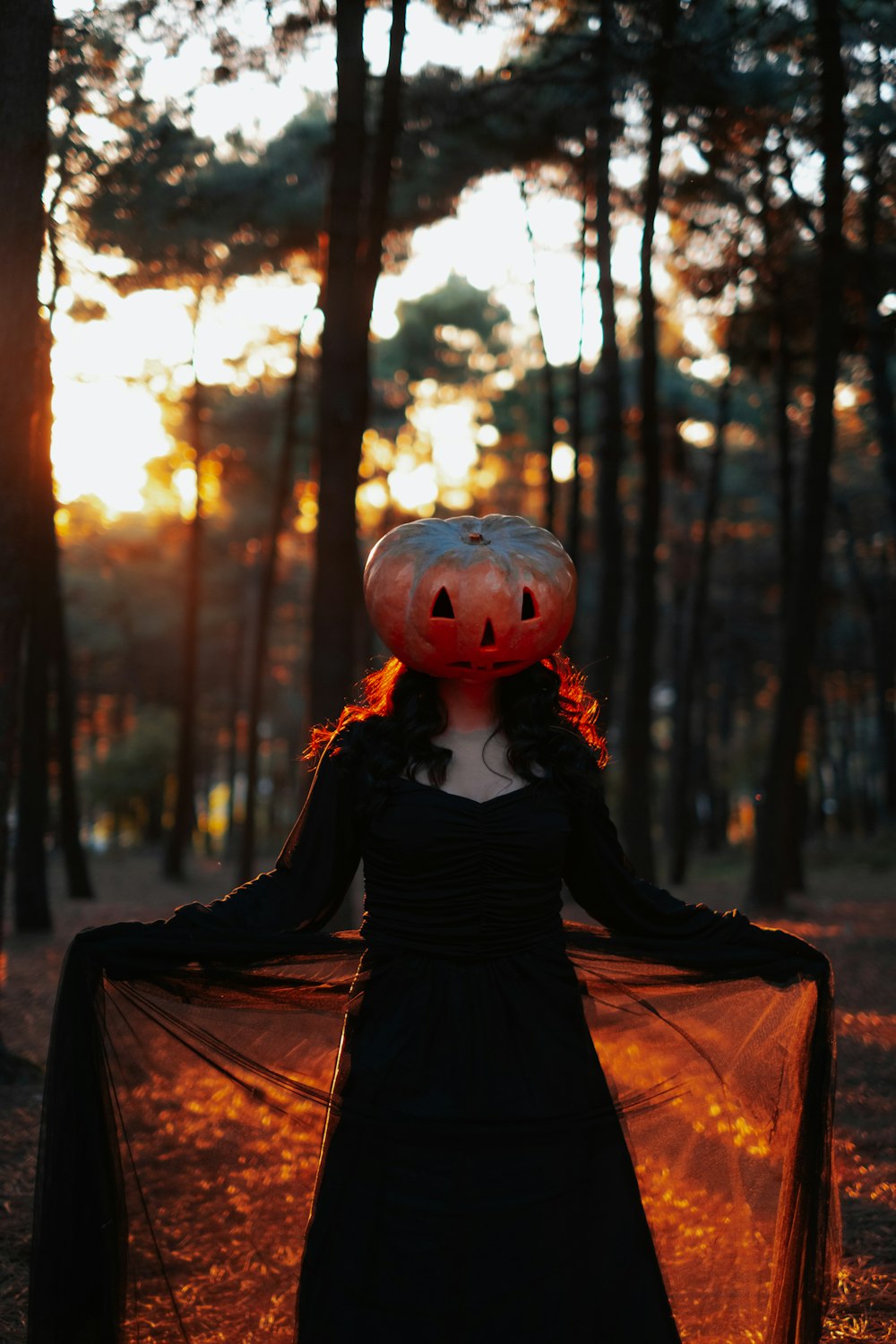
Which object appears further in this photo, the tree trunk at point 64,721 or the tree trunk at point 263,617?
the tree trunk at point 263,617

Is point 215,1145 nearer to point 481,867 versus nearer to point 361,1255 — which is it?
point 361,1255

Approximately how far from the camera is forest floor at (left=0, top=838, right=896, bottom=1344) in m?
4.50

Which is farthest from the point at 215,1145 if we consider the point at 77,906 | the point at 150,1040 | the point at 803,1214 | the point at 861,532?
the point at 861,532

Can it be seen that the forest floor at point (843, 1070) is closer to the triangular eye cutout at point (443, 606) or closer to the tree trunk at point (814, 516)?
the tree trunk at point (814, 516)

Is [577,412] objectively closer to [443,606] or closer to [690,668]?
[690,668]

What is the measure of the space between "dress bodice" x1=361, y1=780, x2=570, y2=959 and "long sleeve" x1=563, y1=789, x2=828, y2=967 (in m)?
0.21

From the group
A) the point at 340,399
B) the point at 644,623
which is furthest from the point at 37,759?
the point at 644,623

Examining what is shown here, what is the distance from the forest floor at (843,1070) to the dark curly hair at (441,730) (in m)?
1.59

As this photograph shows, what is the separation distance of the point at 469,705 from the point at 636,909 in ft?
2.44

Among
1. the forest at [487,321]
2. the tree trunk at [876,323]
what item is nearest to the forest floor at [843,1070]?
the forest at [487,321]

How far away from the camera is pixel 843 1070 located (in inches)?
302

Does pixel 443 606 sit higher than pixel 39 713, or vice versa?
pixel 39 713

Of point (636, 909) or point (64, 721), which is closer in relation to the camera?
point (636, 909)

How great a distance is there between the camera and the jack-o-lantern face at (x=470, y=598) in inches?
128
